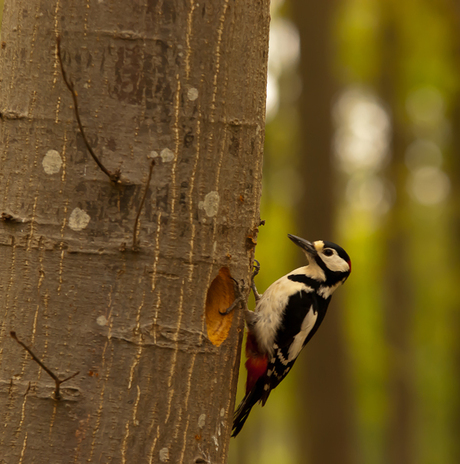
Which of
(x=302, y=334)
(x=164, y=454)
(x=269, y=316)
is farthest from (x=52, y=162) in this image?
(x=302, y=334)

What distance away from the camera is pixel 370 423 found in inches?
930

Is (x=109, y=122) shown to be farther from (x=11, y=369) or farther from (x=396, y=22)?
(x=396, y=22)

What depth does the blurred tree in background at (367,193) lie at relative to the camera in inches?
334

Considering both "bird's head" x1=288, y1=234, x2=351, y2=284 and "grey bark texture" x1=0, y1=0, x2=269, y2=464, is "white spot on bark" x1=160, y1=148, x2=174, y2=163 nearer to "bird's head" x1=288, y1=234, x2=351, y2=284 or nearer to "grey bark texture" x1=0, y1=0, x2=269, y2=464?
"grey bark texture" x1=0, y1=0, x2=269, y2=464

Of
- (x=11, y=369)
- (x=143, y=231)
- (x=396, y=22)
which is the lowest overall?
(x=11, y=369)

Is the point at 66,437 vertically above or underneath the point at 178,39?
underneath

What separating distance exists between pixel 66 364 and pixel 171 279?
1.58 ft

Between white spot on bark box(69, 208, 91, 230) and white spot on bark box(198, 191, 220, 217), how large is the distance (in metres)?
0.45

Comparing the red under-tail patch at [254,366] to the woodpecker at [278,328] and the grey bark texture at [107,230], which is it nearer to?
the woodpecker at [278,328]

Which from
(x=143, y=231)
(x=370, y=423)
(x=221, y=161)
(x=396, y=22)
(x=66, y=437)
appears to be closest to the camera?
(x=66, y=437)

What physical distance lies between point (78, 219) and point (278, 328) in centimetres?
228

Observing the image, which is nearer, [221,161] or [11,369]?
[11,369]

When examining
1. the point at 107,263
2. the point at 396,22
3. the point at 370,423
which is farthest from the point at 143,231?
the point at 370,423

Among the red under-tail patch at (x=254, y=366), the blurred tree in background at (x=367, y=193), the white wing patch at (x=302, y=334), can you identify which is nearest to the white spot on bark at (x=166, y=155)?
the red under-tail patch at (x=254, y=366)
